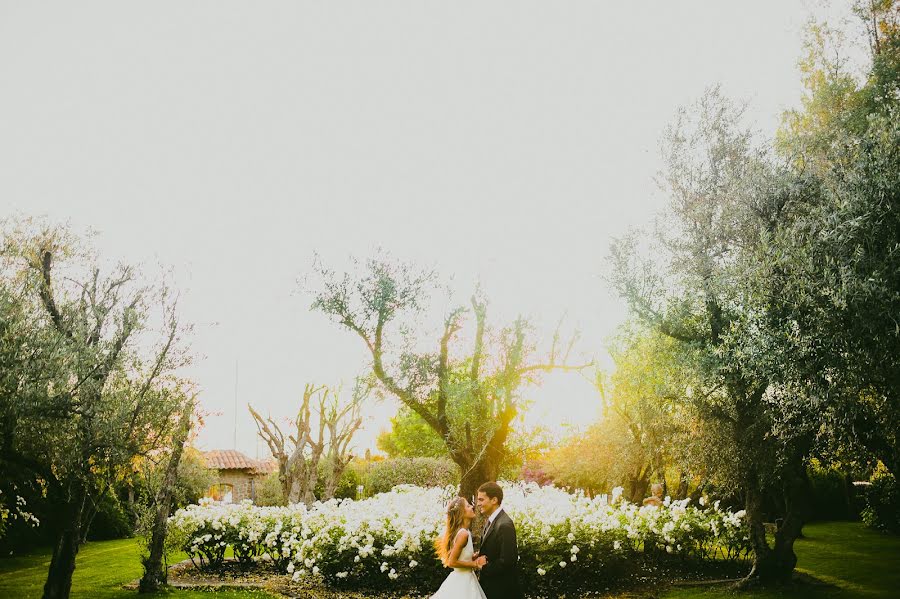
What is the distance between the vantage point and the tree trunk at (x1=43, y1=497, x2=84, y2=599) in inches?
439

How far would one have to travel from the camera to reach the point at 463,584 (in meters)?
7.56

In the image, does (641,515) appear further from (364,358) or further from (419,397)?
(364,358)

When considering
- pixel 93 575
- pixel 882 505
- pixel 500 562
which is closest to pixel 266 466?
pixel 93 575

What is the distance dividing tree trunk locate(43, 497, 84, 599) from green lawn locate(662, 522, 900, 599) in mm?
12172

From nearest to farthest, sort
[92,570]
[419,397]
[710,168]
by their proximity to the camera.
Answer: [710,168] → [419,397] → [92,570]

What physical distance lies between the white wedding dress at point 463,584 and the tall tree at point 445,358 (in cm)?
620

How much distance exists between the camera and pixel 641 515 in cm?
1522

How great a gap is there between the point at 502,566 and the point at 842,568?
12.9 meters

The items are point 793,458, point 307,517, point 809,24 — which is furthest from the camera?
point 809,24

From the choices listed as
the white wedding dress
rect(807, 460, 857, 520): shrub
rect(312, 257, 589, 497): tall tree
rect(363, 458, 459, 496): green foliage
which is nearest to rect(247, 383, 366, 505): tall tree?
rect(363, 458, 459, 496): green foliage

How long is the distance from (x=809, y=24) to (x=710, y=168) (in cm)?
1371

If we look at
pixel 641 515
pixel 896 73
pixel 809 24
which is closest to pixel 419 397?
pixel 641 515

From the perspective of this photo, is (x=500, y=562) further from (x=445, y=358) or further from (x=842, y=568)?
(x=842, y=568)

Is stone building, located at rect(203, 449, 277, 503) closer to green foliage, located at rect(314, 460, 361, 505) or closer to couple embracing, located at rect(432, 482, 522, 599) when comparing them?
green foliage, located at rect(314, 460, 361, 505)
